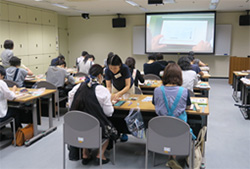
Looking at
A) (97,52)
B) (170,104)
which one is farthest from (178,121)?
(97,52)

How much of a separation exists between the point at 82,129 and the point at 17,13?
7.19 metres

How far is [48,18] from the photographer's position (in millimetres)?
10273

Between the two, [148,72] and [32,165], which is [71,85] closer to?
[148,72]

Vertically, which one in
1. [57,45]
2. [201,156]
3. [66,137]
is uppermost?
[57,45]

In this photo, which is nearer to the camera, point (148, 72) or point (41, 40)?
point (148, 72)

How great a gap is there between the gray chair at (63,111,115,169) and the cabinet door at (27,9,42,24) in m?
7.48

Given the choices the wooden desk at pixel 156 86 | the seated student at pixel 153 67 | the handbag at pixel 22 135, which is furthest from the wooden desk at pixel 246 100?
the handbag at pixel 22 135

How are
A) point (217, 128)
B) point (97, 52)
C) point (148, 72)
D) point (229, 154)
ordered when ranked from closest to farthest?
point (229, 154) → point (217, 128) → point (148, 72) → point (97, 52)

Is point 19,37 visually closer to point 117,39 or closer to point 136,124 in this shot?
point 117,39

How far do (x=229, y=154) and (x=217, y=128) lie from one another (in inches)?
46.1

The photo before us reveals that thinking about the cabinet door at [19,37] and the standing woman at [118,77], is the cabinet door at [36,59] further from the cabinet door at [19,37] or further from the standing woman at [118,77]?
the standing woman at [118,77]

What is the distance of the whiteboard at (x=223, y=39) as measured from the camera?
34.5ft

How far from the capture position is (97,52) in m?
12.4

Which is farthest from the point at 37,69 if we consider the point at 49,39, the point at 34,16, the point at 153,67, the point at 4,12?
the point at 153,67
